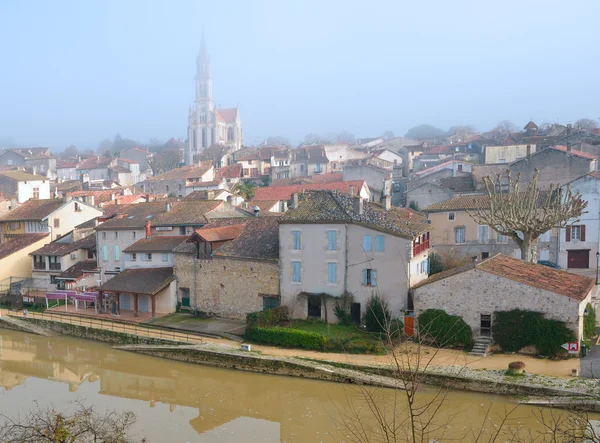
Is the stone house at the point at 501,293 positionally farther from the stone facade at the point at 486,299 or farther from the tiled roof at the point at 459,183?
the tiled roof at the point at 459,183

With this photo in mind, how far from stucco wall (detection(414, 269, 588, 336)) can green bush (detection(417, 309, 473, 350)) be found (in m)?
0.27

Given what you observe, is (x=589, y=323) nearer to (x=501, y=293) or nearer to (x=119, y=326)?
(x=501, y=293)

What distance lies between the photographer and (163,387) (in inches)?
982

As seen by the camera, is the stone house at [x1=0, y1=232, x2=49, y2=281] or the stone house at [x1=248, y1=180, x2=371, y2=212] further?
the stone house at [x1=248, y1=180, x2=371, y2=212]

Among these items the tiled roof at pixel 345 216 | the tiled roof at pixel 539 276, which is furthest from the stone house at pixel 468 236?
the tiled roof at pixel 539 276

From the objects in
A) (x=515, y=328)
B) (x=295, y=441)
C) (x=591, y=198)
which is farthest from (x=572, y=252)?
(x=295, y=441)

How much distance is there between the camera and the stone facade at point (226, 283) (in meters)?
30.7

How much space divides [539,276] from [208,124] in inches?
4707

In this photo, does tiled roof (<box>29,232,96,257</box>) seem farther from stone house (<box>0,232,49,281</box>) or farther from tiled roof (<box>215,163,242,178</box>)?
tiled roof (<box>215,163,242,178</box>)

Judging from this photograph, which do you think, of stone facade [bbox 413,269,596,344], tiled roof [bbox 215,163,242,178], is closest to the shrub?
stone facade [bbox 413,269,596,344]

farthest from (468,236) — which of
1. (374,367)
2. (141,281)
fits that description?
(141,281)

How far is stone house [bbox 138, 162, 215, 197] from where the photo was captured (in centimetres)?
6725

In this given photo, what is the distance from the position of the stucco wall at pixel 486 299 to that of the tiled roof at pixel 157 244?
1572 centimetres

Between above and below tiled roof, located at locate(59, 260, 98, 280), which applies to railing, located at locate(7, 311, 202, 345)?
below
